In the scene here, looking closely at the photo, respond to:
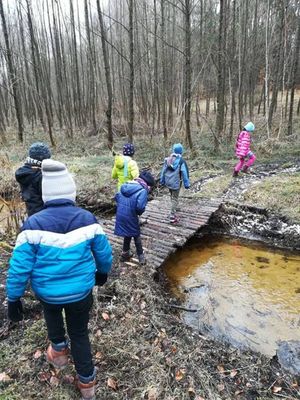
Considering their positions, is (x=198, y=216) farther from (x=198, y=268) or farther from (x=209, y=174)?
(x=209, y=174)

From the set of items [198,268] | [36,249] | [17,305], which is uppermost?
[36,249]

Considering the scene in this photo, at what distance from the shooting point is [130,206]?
489 centimetres

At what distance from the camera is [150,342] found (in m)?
3.73

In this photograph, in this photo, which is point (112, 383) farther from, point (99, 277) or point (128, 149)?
point (128, 149)

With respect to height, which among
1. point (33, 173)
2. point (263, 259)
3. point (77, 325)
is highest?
point (33, 173)

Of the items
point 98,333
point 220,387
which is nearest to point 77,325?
point 98,333

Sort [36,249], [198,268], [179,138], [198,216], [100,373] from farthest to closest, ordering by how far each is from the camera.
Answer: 1. [179,138]
2. [198,216]
3. [198,268]
4. [100,373]
5. [36,249]

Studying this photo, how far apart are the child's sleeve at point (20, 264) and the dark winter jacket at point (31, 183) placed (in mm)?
2051

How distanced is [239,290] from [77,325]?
3736 mm

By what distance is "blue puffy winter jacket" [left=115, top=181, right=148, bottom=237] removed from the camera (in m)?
4.80

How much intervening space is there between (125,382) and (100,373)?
0.27 m

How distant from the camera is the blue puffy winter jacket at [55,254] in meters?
2.44

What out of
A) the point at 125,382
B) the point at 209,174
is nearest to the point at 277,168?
the point at 209,174

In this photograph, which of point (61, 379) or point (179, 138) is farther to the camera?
point (179, 138)
